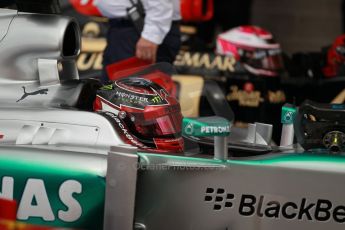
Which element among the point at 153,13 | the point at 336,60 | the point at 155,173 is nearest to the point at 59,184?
the point at 155,173

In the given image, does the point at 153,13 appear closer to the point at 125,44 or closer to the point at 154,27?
the point at 154,27

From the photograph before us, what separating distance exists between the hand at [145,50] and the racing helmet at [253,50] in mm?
1971

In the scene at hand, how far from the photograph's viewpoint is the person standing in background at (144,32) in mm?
5453

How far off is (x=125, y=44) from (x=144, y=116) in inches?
66.1

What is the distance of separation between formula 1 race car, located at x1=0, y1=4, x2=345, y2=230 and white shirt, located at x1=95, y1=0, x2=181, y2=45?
1426 mm

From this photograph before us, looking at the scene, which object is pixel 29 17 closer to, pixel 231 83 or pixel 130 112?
pixel 130 112

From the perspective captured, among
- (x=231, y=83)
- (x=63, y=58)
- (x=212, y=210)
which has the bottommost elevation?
(x=231, y=83)

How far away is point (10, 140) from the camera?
397 centimetres

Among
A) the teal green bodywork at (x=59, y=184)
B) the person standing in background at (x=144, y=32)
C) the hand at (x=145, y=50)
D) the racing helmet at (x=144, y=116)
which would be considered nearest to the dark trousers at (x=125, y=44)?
the person standing in background at (x=144, y=32)

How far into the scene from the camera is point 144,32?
5.45 metres

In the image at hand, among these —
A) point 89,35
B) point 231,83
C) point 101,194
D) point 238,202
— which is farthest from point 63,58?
point 89,35

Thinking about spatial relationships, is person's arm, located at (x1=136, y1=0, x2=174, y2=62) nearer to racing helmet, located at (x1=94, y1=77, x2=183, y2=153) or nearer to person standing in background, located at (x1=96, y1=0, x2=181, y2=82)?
person standing in background, located at (x1=96, y1=0, x2=181, y2=82)

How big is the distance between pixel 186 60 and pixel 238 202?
381 cm

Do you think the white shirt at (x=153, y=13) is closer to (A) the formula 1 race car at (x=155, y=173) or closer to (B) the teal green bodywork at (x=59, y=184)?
(A) the formula 1 race car at (x=155, y=173)
